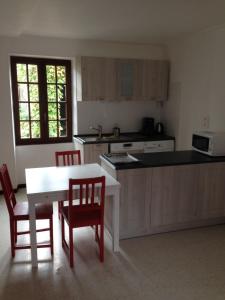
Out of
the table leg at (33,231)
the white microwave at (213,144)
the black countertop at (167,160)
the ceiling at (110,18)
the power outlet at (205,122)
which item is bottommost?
the table leg at (33,231)

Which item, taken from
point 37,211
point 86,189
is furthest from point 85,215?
point 37,211

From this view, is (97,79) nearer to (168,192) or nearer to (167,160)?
(167,160)

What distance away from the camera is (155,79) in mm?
4816

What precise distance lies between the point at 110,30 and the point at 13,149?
A: 2423 mm

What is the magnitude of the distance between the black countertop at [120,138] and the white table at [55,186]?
3.95 ft

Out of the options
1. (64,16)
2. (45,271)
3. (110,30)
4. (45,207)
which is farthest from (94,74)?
(45,271)

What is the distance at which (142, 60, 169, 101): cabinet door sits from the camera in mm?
4760

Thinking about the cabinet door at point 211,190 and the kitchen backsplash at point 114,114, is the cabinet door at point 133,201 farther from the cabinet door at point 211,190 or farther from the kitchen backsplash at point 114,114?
the kitchen backsplash at point 114,114

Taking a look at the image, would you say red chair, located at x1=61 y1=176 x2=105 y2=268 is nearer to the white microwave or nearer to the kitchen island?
the kitchen island

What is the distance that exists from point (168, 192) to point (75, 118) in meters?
2.49

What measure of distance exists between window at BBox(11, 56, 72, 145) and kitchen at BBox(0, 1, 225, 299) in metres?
0.18

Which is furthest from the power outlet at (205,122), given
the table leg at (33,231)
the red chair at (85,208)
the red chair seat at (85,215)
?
the table leg at (33,231)

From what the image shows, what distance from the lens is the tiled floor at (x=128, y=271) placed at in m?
2.19

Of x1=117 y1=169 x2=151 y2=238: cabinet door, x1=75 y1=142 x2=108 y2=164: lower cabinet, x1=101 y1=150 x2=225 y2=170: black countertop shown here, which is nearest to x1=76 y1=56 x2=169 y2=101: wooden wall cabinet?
x1=75 y1=142 x2=108 y2=164: lower cabinet
